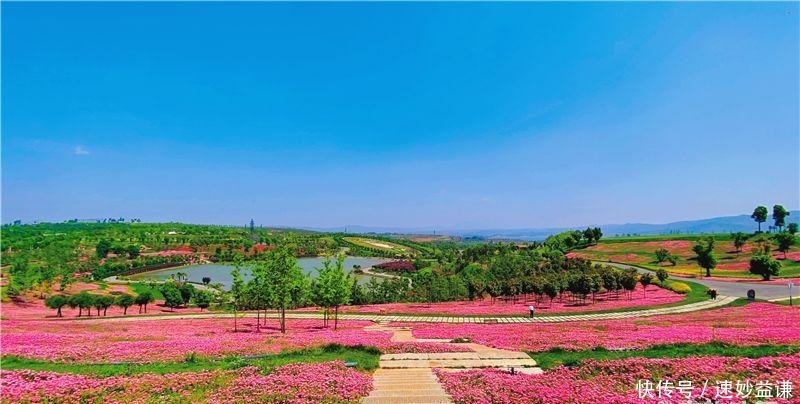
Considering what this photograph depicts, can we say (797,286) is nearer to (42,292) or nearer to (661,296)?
(661,296)

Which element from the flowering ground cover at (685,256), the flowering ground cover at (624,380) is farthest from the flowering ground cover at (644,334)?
the flowering ground cover at (685,256)

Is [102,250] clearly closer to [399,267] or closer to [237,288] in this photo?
[399,267]

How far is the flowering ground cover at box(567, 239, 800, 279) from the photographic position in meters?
69.5

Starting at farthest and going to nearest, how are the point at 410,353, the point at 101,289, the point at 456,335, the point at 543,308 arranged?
the point at 101,289
the point at 543,308
the point at 456,335
the point at 410,353

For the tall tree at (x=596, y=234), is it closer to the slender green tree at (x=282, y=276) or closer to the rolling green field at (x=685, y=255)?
the rolling green field at (x=685, y=255)

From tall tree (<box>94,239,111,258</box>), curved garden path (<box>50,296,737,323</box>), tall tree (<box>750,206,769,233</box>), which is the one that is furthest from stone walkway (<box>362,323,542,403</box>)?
tall tree (<box>94,239,111,258</box>)

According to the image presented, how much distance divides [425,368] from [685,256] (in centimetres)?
10540

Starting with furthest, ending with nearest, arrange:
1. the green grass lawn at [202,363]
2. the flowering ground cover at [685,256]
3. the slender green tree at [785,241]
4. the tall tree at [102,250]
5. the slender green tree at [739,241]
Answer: the tall tree at [102,250] < the slender green tree at [739,241] < the slender green tree at [785,241] < the flowering ground cover at [685,256] < the green grass lawn at [202,363]

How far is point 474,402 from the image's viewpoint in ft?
39.5

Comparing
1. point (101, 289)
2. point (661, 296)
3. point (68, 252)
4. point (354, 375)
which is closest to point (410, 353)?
point (354, 375)

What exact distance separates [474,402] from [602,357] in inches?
299

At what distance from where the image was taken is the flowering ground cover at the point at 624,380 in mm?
12172

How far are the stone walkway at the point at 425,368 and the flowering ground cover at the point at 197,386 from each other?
90 centimetres

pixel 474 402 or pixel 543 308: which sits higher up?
pixel 474 402
